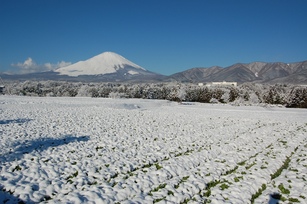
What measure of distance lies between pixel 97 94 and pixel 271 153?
358 ft

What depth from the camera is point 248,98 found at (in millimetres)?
90625

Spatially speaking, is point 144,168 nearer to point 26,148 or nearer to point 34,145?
point 26,148

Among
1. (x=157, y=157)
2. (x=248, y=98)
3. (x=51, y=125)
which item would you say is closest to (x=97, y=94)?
(x=248, y=98)

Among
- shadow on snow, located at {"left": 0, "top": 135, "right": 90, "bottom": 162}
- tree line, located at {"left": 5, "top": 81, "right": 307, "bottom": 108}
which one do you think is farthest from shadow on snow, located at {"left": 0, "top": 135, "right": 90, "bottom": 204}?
tree line, located at {"left": 5, "top": 81, "right": 307, "bottom": 108}

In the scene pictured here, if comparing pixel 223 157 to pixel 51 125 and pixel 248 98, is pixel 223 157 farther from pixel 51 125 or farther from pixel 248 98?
pixel 248 98

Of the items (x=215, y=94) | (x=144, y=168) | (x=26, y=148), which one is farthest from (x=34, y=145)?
(x=215, y=94)

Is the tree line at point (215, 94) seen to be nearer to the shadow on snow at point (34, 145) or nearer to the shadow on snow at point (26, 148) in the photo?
the shadow on snow at point (34, 145)

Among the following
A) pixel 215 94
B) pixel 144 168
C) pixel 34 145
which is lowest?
pixel 144 168

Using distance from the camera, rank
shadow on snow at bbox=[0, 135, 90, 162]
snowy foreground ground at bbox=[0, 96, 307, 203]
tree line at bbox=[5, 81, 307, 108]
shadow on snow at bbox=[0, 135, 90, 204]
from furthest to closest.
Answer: tree line at bbox=[5, 81, 307, 108] < shadow on snow at bbox=[0, 135, 90, 162] < snowy foreground ground at bbox=[0, 96, 307, 203] < shadow on snow at bbox=[0, 135, 90, 204]

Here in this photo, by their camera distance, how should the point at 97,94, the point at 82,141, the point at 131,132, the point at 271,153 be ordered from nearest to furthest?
the point at 271,153 → the point at 82,141 → the point at 131,132 → the point at 97,94

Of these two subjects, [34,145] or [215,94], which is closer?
[34,145]

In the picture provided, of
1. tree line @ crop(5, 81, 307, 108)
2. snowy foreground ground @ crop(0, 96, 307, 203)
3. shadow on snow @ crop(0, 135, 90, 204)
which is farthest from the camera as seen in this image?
tree line @ crop(5, 81, 307, 108)

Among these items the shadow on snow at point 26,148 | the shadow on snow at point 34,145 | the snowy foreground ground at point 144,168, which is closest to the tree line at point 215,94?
the snowy foreground ground at point 144,168

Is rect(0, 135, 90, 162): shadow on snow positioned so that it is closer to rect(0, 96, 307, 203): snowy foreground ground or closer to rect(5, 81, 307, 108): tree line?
rect(0, 96, 307, 203): snowy foreground ground
